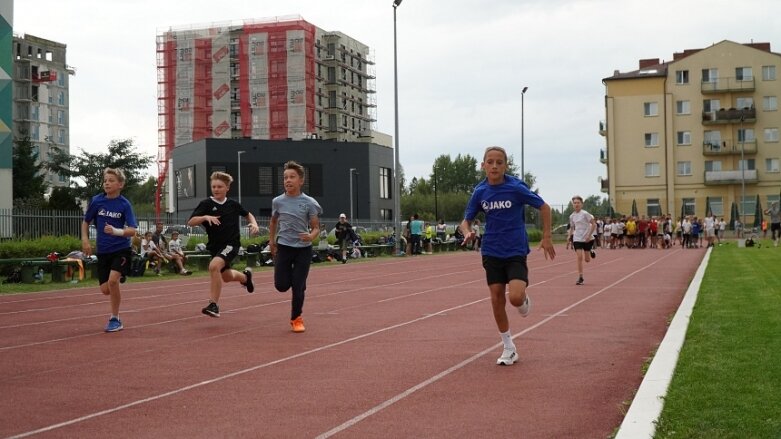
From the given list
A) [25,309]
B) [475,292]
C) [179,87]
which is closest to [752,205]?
[179,87]

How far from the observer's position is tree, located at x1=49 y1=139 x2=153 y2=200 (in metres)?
92.9

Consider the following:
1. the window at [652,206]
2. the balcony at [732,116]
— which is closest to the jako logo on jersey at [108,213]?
the window at [652,206]

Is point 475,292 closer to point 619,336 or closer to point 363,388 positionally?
point 619,336

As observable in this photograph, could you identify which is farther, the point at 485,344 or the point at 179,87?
the point at 179,87

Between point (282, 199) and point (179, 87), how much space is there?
307 ft

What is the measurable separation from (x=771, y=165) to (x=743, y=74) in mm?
7991

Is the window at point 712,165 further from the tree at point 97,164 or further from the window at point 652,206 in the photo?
the tree at point 97,164

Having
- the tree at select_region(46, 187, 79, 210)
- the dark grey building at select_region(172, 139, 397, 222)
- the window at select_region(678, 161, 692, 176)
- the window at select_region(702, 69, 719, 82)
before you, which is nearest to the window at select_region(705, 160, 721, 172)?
the window at select_region(678, 161, 692, 176)

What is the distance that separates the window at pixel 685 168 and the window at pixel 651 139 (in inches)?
111

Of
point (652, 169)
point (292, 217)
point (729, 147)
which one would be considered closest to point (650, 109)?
point (652, 169)

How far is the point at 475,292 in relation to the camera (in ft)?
57.2

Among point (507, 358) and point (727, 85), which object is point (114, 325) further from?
point (727, 85)

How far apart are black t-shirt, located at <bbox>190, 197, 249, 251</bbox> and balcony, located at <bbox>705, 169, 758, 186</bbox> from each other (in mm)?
75108

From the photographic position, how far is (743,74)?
81250 mm
